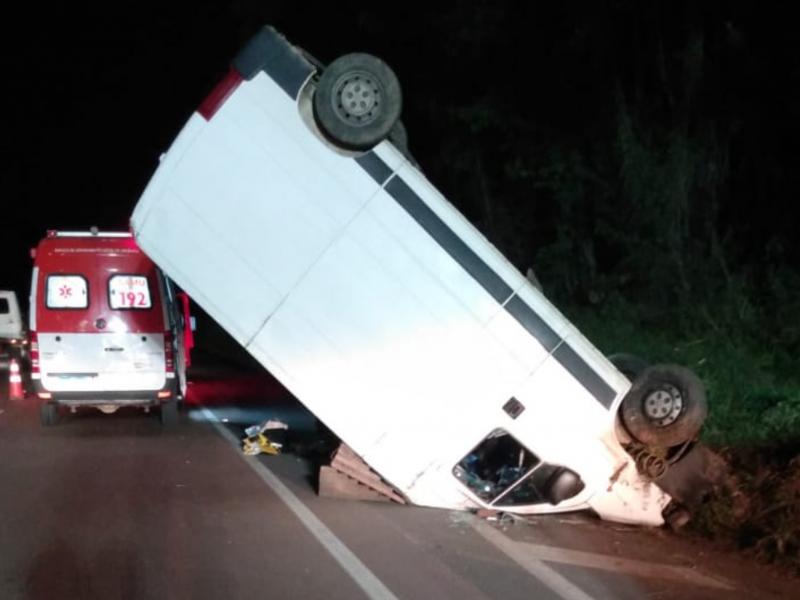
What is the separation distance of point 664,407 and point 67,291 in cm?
847

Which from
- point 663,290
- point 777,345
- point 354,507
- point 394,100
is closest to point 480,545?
point 354,507

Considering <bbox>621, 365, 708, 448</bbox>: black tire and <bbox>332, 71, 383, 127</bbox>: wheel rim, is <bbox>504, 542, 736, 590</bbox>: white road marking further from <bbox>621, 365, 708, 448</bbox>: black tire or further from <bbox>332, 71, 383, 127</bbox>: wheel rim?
<bbox>332, 71, 383, 127</bbox>: wheel rim

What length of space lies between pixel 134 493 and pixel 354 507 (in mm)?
2097

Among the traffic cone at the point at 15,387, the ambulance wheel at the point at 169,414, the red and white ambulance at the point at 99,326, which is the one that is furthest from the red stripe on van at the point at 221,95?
the traffic cone at the point at 15,387

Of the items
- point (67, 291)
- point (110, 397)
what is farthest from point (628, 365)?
point (67, 291)

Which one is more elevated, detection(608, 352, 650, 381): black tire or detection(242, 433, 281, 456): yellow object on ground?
detection(608, 352, 650, 381): black tire

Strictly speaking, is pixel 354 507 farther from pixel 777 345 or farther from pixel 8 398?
pixel 8 398

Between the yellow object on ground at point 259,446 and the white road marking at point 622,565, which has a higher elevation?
the white road marking at point 622,565

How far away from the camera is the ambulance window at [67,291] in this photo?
14648 mm

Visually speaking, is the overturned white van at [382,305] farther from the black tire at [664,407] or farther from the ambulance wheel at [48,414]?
the ambulance wheel at [48,414]

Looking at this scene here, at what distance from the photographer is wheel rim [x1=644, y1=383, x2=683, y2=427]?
8.84 meters

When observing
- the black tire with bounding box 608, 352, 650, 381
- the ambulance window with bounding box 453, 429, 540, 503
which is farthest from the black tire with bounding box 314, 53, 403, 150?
the black tire with bounding box 608, 352, 650, 381

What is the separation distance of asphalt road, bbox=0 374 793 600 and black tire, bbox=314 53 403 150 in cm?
298

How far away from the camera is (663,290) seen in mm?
14258
